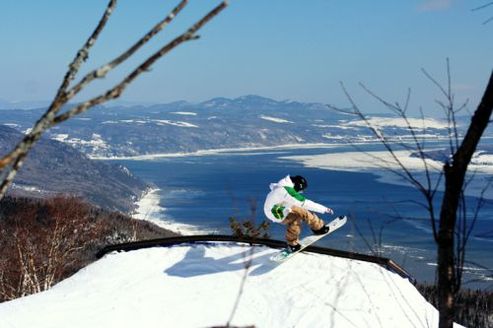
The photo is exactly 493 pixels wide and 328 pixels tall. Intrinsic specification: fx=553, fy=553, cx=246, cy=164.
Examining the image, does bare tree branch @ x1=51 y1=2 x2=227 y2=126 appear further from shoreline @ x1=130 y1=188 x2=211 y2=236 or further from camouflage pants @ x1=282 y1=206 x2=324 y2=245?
shoreline @ x1=130 y1=188 x2=211 y2=236

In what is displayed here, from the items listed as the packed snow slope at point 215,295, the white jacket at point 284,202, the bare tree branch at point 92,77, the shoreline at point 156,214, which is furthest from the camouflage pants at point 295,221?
the shoreline at point 156,214

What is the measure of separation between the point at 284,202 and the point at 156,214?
118 metres

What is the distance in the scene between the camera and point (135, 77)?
166 cm

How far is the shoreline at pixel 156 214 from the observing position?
10086 centimetres

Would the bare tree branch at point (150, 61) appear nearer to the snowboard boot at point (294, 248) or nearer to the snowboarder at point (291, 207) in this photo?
the snowboarder at point (291, 207)

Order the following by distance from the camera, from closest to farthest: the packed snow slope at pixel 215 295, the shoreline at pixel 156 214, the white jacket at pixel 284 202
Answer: the packed snow slope at pixel 215 295
the white jacket at pixel 284 202
the shoreline at pixel 156 214

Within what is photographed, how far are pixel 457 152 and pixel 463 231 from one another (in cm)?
42

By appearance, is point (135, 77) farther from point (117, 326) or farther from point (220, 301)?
point (220, 301)

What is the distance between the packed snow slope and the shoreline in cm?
6355

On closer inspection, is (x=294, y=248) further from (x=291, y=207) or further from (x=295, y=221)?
(x=291, y=207)

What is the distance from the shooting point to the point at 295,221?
11.7m

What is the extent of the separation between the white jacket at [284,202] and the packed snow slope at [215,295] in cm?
108

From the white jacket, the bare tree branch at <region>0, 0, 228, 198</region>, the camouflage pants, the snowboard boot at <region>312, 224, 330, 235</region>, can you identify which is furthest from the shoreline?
the bare tree branch at <region>0, 0, 228, 198</region>

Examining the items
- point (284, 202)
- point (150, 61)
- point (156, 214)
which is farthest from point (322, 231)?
point (156, 214)
